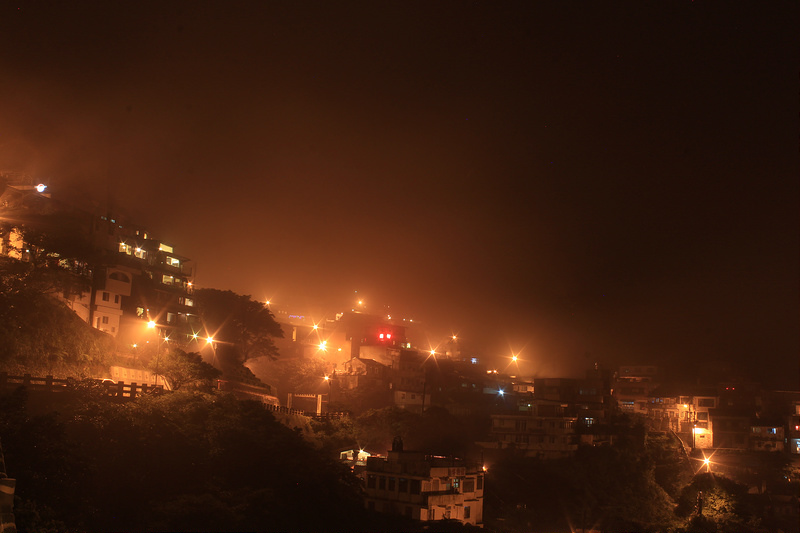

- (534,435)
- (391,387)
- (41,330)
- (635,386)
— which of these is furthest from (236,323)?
(635,386)

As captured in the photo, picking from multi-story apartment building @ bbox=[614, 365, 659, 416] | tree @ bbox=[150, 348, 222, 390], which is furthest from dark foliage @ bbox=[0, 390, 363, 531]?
multi-story apartment building @ bbox=[614, 365, 659, 416]

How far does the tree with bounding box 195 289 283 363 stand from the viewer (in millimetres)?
45750

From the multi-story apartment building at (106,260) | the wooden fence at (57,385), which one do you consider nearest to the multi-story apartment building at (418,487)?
the wooden fence at (57,385)

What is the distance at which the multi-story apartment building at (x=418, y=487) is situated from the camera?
2941cm

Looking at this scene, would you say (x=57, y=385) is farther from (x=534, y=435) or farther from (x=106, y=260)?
(x=534, y=435)

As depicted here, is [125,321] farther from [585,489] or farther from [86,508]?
[585,489]

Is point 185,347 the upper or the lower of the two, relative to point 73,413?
upper

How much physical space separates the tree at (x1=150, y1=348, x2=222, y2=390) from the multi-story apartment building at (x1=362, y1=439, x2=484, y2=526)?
9.38 metres

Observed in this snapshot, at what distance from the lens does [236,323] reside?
46.9m

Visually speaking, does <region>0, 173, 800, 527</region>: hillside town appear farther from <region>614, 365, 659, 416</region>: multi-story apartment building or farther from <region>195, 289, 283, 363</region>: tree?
<region>195, 289, 283, 363</region>: tree

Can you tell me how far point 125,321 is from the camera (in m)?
35.2

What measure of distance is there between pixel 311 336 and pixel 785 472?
43.7 meters

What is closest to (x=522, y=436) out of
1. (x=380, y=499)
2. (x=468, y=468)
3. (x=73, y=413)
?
(x=468, y=468)

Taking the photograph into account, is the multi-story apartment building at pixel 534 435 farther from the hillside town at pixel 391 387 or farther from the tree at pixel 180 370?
the tree at pixel 180 370
